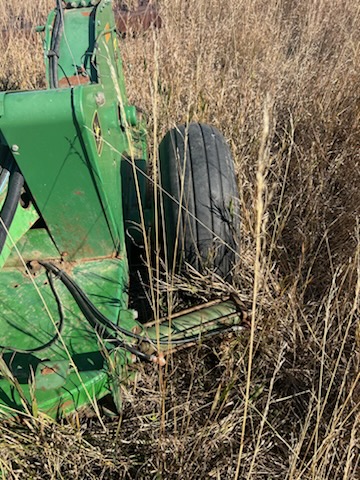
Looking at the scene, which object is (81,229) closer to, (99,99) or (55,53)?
(99,99)

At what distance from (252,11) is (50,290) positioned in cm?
321

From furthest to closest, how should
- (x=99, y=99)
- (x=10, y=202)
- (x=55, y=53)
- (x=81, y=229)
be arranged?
(x=55, y=53)
(x=81, y=229)
(x=99, y=99)
(x=10, y=202)

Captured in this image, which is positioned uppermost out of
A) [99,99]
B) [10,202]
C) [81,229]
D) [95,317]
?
[99,99]

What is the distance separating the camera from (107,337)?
133 centimetres

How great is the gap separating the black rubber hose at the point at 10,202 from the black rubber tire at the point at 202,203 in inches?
19.5

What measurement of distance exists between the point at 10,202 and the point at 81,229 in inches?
11.2

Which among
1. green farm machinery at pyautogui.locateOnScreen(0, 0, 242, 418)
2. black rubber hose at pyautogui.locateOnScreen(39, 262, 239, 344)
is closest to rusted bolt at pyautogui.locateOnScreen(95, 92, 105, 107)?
green farm machinery at pyautogui.locateOnScreen(0, 0, 242, 418)

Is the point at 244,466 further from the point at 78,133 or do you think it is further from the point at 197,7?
the point at 197,7

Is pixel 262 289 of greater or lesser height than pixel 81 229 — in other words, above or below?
below

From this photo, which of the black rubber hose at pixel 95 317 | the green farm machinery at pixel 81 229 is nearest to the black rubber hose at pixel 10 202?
the green farm machinery at pixel 81 229

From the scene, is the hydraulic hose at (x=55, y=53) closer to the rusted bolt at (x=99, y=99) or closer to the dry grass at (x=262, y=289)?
the rusted bolt at (x=99, y=99)

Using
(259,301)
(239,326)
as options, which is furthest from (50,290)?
(259,301)

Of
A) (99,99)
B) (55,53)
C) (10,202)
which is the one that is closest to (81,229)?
(10,202)

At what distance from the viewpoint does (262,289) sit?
170cm
